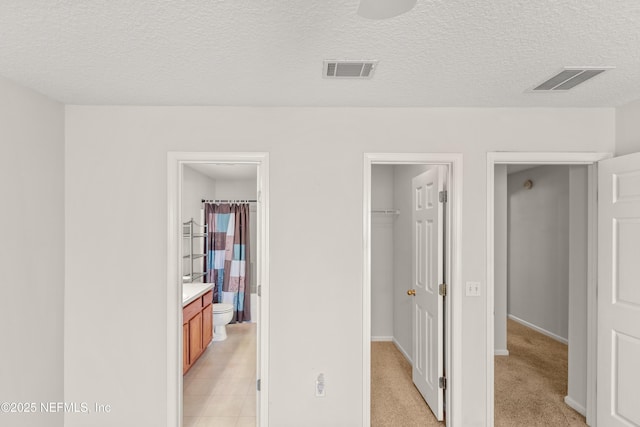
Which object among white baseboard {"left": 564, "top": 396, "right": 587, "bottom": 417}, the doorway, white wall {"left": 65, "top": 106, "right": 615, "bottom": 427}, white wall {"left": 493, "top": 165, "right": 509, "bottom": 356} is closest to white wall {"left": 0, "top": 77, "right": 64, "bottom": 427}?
white wall {"left": 65, "top": 106, "right": 615, "bottom": 427}

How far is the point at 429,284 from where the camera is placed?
3.08 m

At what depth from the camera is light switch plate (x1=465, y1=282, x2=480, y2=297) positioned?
2.71 metres

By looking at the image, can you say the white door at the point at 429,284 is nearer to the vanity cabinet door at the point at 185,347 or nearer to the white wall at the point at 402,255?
the white wall at the point at 402,255

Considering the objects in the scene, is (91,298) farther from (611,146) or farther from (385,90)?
(611,146)

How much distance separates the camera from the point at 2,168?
6.97 ft

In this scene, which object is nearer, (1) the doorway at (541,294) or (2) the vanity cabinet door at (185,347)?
(1) the doorway at (541,294)

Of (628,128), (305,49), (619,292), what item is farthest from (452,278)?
(305,49)

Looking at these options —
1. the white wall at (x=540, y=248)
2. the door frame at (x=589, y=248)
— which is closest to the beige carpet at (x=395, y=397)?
the door frame at (x=589, y=248)

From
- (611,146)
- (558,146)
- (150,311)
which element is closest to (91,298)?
(150,311)

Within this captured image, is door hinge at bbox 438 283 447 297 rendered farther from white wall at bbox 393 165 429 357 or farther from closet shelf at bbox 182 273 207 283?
closet shelf at bbox 182 273 207 283

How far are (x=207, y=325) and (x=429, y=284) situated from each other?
267cm

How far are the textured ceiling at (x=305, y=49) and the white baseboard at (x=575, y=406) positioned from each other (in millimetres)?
2398

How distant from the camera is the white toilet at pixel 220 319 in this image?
477 centimetres

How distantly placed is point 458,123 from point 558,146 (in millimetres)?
749
